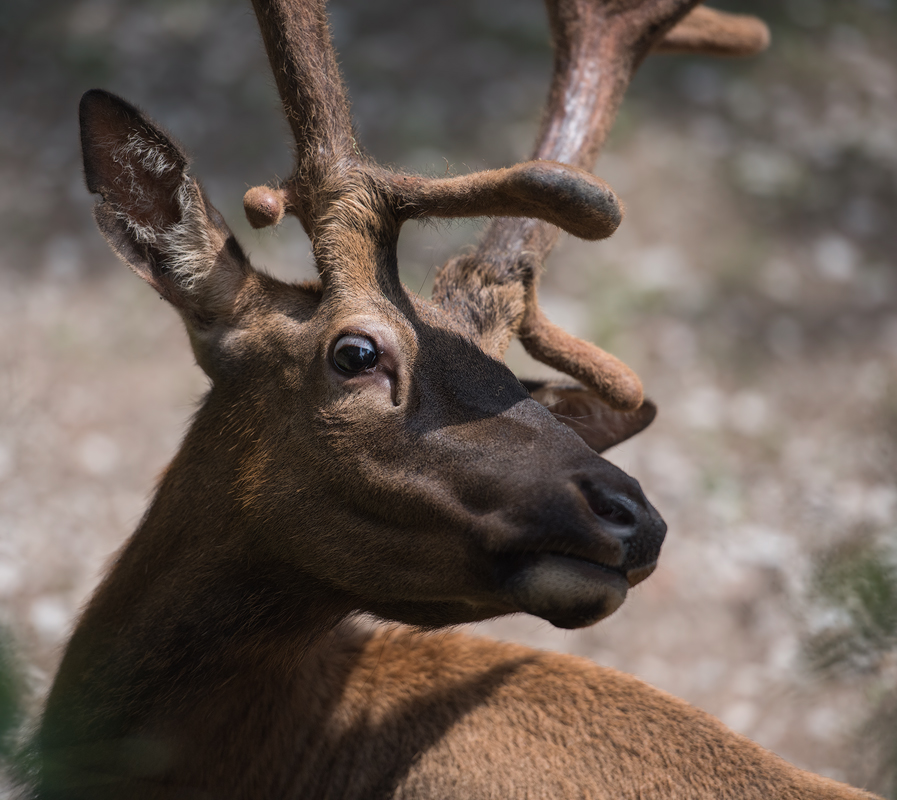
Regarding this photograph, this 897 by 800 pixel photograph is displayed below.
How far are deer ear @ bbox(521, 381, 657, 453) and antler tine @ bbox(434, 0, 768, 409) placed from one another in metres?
0.14

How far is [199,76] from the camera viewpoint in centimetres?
629

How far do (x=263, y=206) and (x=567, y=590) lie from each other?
4.04 ft

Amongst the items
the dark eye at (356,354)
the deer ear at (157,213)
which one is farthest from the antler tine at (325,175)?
the dark eye at (356,354)

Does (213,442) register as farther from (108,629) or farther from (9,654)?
(9,654)

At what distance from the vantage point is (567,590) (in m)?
1.85

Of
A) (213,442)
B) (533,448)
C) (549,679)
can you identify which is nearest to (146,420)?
(213,442)

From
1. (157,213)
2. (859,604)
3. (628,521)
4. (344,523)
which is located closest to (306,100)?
(157,213)

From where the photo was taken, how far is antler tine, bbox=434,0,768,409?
2656mm

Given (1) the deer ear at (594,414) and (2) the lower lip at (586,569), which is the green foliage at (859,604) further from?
(1) the deer ear at (594,414)

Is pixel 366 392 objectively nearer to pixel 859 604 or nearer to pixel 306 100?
pixel 306 100

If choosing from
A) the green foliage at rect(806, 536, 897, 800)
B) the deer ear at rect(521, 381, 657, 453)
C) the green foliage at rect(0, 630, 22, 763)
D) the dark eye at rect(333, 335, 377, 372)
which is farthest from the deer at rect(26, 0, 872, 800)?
the green foliage at rect(0, 630, 22, 763)

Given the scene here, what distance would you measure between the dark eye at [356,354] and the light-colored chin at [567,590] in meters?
0.62

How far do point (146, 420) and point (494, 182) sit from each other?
3.38 meters

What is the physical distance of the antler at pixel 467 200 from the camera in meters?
2.11
